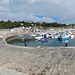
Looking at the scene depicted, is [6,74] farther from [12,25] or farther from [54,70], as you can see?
[12,25]

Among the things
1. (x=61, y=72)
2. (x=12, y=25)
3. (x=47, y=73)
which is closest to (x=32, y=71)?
(x=47, y=73)

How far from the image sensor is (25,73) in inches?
212

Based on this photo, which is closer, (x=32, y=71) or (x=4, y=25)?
(x=32, y=71)

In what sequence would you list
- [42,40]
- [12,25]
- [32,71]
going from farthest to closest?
[12,25]
[42,40]
[32,71]

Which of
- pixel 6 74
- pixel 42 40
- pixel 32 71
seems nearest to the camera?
pixel 6 74

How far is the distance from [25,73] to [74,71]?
10.1 feet

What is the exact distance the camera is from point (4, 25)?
94812 millimetres

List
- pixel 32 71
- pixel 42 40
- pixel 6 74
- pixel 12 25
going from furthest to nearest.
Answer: pixel 12 25 → pixel 42 40 → pixel 32 71 → pixel 6 74

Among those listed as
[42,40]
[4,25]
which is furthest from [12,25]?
[42,40]

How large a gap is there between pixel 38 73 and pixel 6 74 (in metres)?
1.92

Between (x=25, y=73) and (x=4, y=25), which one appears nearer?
(x=25, y=73)

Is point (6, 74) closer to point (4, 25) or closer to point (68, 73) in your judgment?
point (68, 73)

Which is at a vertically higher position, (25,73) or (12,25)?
(12,25)

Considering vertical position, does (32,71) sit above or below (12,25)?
below
